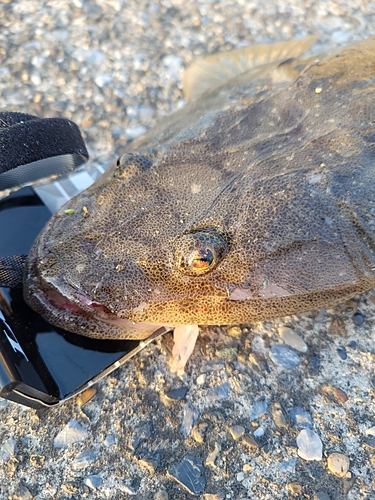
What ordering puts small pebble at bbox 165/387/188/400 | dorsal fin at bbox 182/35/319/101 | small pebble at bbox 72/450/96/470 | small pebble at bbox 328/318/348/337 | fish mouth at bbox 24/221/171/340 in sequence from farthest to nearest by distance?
1. dorsal fin at bbox 182/35/319/101
2. small pebble at bbox 328/318/348/337
3. small pebble at bbox 165/387/188/400
4. small pebble at bbox 72/450/96/470
5. fish mouth at bbox 24/221/171/340

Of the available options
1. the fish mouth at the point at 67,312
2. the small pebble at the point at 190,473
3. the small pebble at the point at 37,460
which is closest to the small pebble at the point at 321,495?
the small pebble at the point at 190,473

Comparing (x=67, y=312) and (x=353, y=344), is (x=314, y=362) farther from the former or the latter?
(x=67, y=312)

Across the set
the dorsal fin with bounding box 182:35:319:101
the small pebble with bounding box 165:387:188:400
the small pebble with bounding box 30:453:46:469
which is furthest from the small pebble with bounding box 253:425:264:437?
the dorsal fin with bounding box 182:35:319:101

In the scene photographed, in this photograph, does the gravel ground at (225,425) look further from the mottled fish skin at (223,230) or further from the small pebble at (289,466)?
the mottled fish skin at (223,230)

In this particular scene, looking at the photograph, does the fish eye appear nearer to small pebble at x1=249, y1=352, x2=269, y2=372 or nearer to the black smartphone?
the black smartphone

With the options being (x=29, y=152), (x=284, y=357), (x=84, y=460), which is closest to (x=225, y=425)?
(x=284, y=357)

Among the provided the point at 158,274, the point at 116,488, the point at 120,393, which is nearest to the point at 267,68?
the point at 158,274
